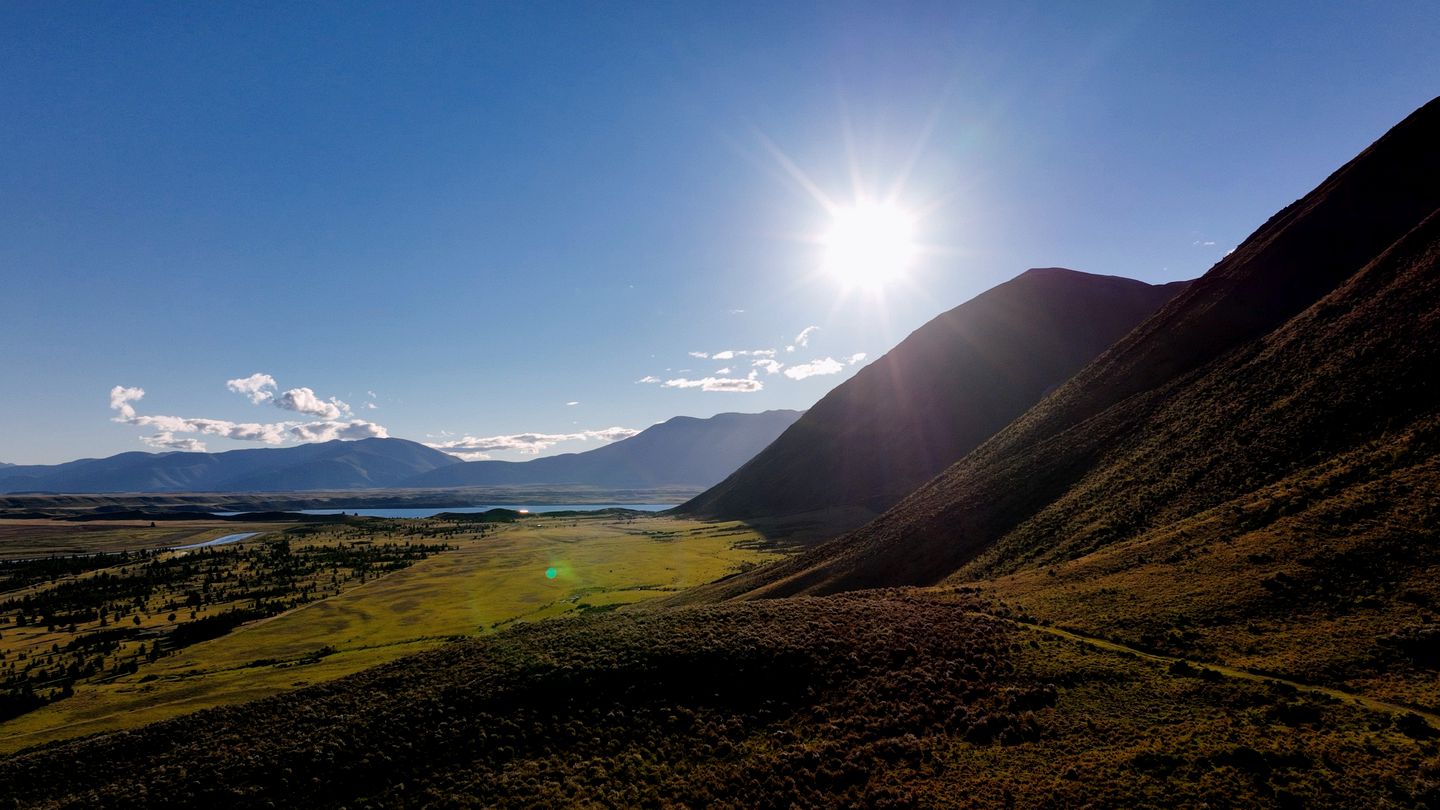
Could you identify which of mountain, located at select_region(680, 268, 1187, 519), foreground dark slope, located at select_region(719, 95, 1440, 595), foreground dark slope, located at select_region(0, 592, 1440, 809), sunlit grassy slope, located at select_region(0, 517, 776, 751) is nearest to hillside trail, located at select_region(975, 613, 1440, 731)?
foreground dark slope, located at select_region(0, 592, 1440, 809)

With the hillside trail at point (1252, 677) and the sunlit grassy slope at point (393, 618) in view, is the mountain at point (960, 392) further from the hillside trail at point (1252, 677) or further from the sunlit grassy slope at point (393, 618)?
the hillside trail at point (1252, 677)

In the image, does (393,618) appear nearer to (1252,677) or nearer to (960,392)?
(1252,677)

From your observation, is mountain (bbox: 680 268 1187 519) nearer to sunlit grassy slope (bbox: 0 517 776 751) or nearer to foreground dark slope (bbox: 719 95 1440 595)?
sunlit grassy slope (bbox: 0 517 776 751)

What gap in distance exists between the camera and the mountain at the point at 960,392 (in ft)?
539

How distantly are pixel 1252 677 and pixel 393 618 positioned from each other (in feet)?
289

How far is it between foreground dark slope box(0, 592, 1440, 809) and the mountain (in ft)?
416

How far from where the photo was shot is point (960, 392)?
17588 centimetres

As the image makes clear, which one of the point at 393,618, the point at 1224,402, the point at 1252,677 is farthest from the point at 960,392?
the point at 1252,677

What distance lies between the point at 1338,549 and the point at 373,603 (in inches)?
4232

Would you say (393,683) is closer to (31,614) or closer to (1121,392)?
(1121,392)

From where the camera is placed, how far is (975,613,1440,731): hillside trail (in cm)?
1872

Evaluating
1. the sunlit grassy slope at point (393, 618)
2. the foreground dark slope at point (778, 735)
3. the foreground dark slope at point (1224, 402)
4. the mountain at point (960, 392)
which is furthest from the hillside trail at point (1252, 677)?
the mountain at point (960, 392)

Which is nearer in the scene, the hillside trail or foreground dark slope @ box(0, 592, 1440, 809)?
foreground dark slope @ box(0, 592, 1440, 809)

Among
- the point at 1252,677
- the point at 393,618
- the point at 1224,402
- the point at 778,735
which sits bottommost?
the point at 393,618
